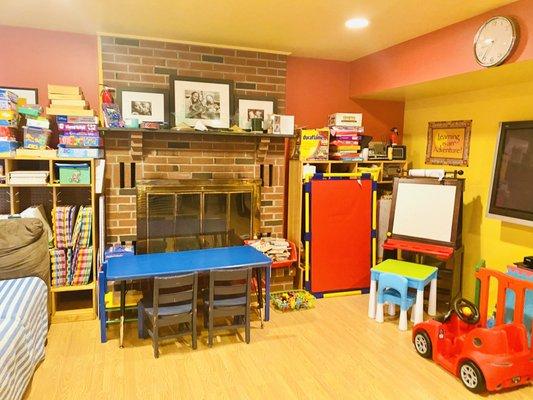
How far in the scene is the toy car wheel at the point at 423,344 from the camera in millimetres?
2754

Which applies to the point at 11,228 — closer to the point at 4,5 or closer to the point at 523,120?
the point at 4,5

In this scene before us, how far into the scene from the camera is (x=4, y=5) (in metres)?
2.78

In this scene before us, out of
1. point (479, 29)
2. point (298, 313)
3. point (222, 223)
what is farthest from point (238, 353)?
point (479, 29)

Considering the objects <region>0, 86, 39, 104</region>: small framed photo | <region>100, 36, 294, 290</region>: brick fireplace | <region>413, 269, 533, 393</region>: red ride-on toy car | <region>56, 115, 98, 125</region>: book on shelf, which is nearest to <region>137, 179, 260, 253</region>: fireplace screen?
<region>100, 36, 294, 290</region>: brick fireplace

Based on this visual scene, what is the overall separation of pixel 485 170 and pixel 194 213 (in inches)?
105

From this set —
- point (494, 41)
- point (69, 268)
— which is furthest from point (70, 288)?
point (494, 41)

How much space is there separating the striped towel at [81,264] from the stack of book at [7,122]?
35.9 inches

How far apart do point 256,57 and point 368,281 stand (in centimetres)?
248

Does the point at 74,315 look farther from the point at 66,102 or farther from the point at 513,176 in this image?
the point at 513,176

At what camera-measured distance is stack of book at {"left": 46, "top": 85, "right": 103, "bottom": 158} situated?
3176mm

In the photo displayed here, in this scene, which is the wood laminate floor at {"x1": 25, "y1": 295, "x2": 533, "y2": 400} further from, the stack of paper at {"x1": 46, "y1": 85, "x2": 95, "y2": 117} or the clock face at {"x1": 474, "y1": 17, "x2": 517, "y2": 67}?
the clock face at {"x1": 474, "y1": 17, "x2": 517, "y2": 67}

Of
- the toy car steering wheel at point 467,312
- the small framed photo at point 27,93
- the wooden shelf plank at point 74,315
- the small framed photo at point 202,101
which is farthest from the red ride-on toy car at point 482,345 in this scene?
the small framed photo at point 27,93

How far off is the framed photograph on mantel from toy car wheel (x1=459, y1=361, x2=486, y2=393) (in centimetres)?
198

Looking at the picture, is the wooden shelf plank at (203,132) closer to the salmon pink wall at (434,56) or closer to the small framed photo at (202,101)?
the small framed photo at (202,101)
